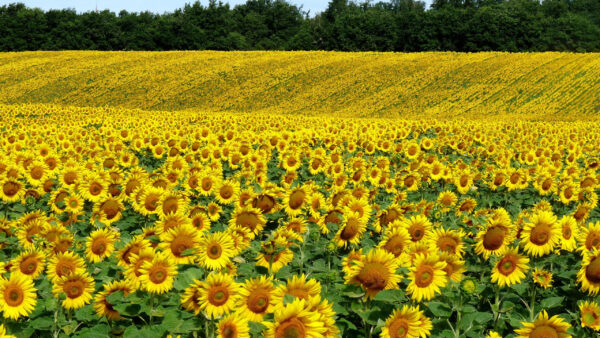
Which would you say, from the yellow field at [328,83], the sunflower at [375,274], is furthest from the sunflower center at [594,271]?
the yellow field at [328,83]

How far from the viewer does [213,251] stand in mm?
3102

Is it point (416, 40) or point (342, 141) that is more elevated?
point (416, 40)

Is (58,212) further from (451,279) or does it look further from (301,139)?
(301,139)

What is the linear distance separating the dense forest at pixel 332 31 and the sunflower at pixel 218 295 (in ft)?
286

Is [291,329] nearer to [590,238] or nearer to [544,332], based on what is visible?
[544,332]

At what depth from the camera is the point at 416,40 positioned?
85875 millimetres

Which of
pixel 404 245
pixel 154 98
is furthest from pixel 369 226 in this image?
pixel 154 98

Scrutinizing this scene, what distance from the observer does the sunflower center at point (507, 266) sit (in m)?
3.24

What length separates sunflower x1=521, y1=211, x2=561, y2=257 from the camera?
136 inches

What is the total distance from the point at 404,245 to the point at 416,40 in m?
87.8

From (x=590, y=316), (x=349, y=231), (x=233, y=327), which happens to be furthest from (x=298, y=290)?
(x=590, y=316)

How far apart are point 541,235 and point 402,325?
59.2 inches

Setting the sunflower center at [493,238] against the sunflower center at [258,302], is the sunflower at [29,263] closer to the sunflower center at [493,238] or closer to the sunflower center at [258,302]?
the sunflower center at [258,302]

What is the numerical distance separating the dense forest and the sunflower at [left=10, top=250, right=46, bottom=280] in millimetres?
86694
